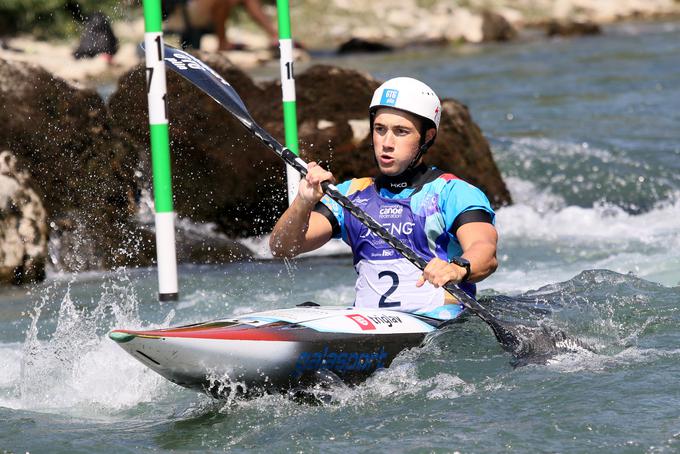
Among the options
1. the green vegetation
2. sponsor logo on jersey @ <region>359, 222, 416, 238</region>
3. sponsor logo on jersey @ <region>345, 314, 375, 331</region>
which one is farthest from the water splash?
the green vegetation

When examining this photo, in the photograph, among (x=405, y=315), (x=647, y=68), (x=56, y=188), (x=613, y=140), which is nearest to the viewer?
(x=405, y=315)

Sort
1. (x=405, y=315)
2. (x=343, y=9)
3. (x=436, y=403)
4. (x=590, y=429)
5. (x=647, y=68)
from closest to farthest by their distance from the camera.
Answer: (x=590, y=429) < (x=436, y=403) < (x=405, y=315) < (x=647, y=68) < (x=343, y=9)

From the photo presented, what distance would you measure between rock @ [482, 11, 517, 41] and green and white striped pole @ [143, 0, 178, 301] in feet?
52.6

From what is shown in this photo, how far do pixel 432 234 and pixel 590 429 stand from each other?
1242 millimetres

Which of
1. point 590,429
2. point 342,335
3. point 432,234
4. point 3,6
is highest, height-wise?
point 3,6

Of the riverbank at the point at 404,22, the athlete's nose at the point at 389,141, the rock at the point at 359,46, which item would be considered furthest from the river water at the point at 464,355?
the riverbank at the point at 404,22

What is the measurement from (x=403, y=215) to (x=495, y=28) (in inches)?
622

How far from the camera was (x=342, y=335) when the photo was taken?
4824 mm

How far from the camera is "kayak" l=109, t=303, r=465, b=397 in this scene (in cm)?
456

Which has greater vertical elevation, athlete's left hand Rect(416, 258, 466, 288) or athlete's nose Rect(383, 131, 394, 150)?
athlete's nose Rect(383, 131, 394, 150)

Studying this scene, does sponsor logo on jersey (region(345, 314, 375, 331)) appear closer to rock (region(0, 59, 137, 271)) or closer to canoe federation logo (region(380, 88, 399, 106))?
canoe federation logo (region(380, 88, 399, 106))

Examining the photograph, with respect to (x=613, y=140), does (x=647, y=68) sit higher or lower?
higher

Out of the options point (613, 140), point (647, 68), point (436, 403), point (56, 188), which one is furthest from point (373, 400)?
point (647, 68)

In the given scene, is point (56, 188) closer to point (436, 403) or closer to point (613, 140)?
point (436, 403)
